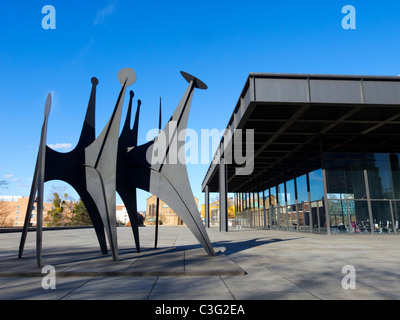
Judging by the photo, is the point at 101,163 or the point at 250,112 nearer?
the point at 101,163

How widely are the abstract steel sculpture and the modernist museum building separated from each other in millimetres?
7332

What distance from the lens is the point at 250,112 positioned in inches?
630

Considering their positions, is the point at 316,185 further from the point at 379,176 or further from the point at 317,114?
the point at 317,114

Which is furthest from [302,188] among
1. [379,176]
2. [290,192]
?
[379,176]

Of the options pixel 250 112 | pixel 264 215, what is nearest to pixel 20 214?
pixel 264 215

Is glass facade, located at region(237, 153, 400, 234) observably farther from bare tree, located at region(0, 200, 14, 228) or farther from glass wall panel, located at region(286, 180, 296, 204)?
bare tree, located at region(0, 200, 14, 228)

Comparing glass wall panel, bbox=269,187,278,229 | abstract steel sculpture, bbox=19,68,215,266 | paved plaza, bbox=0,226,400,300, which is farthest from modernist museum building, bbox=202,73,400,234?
paved plaza, bbox=0,226,400,300

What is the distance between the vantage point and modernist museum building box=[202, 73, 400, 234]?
49.1 feet

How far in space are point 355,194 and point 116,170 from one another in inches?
729

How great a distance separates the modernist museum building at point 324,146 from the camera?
1495 centimetres

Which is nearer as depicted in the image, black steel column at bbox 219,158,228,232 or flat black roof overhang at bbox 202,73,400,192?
flat black roof overhang at bbox 202,73,400,192

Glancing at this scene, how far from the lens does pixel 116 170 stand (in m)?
8.70
